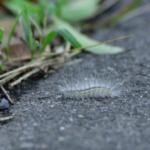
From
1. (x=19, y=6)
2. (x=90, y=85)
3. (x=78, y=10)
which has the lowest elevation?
(x=90, y=85)

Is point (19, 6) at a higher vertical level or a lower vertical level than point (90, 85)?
higher

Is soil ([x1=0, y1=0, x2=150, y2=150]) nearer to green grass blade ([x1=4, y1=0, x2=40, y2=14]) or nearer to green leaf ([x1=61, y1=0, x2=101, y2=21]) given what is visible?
green grass blade ([x1=4, y1=0, x2=40, y2=14])

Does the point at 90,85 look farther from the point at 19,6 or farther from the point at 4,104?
the point at 19,6

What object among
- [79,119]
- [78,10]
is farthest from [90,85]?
[78,10]

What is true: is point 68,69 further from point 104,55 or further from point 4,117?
point 4,117

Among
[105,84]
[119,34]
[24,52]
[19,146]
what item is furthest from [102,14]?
Result: [19,146]

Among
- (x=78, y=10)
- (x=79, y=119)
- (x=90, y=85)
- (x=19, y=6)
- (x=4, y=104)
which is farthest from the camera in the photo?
(x=78, y=10)
